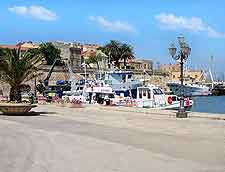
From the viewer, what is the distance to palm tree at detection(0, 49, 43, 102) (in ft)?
99.9

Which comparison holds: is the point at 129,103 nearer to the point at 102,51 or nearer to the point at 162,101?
the point at 162,101

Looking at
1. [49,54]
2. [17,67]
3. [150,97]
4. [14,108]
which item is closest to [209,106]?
[150,97]

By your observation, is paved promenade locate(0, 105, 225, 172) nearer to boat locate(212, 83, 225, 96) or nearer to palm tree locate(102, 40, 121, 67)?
palm tree locate(102, 40, 121, 67)

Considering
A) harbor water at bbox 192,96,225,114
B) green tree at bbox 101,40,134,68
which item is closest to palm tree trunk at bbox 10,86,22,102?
harbor water at bbox 192,96,225,114

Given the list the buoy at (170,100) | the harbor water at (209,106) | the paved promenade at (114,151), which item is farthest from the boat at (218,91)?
the paved promenade at (114,151)

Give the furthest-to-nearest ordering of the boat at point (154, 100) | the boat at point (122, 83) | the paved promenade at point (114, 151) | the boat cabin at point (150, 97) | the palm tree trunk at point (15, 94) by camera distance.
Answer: the boat at point (122, 83)
the boat cabin at point (150, 97)
the boat at point (154, 100)
the palm tree trunk at point (15, 94)
the paved promenade at point (114, 151)

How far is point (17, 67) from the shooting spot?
30469 millimetres

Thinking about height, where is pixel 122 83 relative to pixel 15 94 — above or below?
above

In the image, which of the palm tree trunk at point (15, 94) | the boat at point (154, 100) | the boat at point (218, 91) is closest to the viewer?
the palm tree trunk at point (15, 94)

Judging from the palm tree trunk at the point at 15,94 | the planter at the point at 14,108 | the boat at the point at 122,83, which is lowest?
the planter at the point at 14,108

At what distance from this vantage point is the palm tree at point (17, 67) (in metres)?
30.4

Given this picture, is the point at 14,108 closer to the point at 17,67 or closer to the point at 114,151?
the point at 17,67

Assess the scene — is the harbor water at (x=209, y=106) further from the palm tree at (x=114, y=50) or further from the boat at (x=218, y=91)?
the boat at (x=218, y=91)

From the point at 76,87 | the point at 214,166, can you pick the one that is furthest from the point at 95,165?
the point at 76,87
